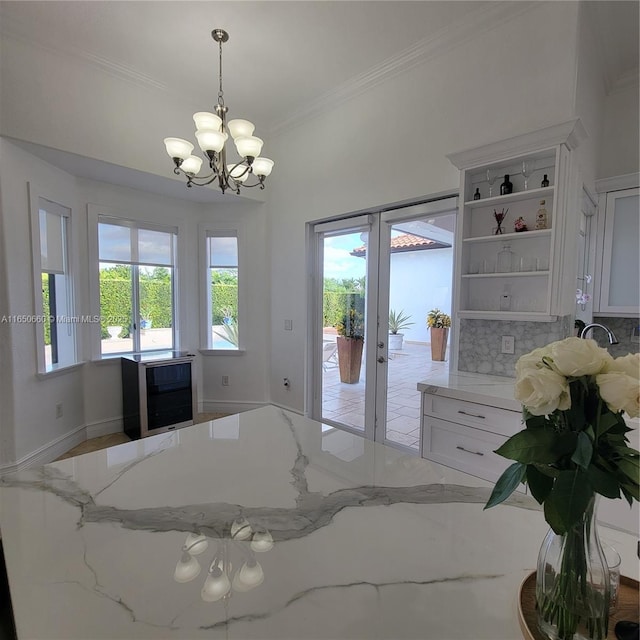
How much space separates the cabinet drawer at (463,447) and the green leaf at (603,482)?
1663 mm

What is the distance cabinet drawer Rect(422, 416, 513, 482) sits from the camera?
2.12 meters

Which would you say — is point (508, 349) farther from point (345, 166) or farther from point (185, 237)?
point (185, 237)

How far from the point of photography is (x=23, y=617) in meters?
0.62

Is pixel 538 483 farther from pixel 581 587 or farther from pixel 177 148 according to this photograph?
pixel 177 148

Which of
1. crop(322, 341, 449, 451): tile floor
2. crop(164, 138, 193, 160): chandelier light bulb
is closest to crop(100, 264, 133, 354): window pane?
crop(164, 138, 193, 160): chandelier light bulb

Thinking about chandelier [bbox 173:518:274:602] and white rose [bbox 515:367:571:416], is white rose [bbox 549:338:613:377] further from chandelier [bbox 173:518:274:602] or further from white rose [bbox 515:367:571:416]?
chandelier [bbox 173:518:274:602]

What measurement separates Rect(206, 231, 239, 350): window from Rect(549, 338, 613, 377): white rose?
4.16m

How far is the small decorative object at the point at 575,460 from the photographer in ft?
1.70

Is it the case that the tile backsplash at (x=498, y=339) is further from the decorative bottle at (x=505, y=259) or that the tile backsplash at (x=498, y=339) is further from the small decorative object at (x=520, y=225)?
the small decorative object at (x=520, y=225)

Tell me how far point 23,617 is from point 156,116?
12.5 ft

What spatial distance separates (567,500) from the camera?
521 millimetres

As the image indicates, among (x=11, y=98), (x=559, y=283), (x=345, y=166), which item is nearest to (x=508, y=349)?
(x=559, y=283)

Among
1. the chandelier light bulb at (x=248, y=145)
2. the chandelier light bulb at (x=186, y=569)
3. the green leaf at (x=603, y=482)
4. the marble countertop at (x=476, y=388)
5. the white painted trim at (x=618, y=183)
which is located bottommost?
the marble countertop at (x=476, y=388)

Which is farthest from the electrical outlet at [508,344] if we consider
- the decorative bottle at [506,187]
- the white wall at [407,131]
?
the white wall at [407,131]
